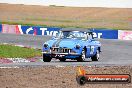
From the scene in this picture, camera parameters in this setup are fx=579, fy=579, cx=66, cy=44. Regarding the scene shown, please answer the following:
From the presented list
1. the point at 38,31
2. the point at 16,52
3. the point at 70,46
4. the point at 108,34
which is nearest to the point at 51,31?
the point at 38,31

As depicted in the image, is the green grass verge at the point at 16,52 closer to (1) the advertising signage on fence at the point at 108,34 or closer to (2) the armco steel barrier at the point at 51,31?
(2) the armco steel barrier at the point at 51,31

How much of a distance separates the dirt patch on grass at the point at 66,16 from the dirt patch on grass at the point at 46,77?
180 ft

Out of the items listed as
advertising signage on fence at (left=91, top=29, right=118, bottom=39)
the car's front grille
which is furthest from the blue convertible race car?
advertising signage on fence at (left=91, top=29, right=118, bottom=39)

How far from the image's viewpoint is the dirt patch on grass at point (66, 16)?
257 ft

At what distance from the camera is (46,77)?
56.1 feet

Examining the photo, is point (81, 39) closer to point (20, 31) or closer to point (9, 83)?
point (9, 83)

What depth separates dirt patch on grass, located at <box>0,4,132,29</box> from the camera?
257ft

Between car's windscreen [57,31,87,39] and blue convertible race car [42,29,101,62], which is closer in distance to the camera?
blue convertible race car [42,29,101,62]

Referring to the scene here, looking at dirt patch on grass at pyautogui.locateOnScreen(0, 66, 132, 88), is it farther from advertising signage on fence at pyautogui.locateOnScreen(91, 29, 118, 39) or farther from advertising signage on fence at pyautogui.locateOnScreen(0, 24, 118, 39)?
advertising signage on fence at pyautogui.locateOnScreen(0, 24, 118, 39)

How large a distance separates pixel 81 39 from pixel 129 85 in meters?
9.48

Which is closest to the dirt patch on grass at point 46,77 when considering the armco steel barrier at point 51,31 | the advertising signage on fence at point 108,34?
the armco steel barrier at point 51,31

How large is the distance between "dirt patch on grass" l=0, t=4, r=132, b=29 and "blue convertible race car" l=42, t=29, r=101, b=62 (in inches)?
1926

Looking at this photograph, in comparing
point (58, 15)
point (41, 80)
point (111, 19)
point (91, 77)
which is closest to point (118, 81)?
point (91, 77)

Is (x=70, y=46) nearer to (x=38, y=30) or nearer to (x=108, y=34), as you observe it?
(x=108, y=34)
